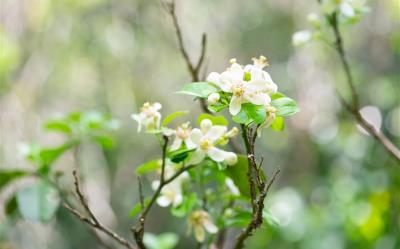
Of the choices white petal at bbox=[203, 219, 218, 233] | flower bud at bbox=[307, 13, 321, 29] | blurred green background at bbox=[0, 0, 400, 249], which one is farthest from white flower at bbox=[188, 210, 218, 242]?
blurred green background at bbox=[0, 0, 400, 249]

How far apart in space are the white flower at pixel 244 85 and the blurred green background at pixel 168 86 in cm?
132

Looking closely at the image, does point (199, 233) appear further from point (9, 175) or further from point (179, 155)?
point (9, 175)

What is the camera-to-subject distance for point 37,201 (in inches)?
45.0

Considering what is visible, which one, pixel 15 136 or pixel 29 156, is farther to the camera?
pixel 15 136

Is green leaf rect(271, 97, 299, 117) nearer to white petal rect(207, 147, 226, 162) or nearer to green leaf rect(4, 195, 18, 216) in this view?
white petal rect(207, 147, 226, 162)

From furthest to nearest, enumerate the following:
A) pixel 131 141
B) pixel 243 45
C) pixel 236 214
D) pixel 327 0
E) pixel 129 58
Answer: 1. pixel 243 45
2. pixel 131 141
3. pixel 129 58
4. pixel 327 0
5. pixel 236 214

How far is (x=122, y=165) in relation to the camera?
381 centimetres

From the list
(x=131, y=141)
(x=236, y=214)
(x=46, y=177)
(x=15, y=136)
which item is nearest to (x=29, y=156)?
(x=46, y=177)

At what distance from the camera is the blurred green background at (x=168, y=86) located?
7.90ft

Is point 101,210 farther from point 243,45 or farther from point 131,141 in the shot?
point 243,45

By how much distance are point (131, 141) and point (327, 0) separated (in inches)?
109

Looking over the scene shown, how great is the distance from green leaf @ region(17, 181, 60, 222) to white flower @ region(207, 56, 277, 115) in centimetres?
61

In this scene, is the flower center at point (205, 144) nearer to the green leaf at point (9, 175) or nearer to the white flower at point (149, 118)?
the white flower at point (149, 118)

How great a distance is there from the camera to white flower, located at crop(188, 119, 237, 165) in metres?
Answer: 0.73
